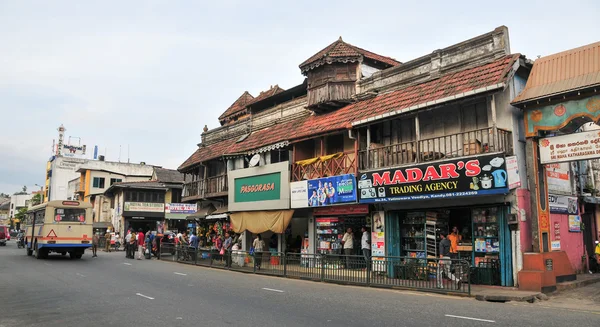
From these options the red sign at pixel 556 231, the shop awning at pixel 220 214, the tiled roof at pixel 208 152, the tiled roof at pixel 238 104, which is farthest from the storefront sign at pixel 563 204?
the tiled roof at pixel 238 104

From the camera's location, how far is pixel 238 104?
32.6 m

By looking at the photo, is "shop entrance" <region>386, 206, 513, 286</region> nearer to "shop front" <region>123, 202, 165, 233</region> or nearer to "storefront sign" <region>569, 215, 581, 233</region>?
"storefront sign" <region>569, 215, 581, 233</region>

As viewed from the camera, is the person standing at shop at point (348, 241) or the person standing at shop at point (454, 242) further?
the person standing at shop at point (348, 241)

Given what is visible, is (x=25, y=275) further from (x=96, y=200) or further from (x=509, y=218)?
(x=96, y=200)

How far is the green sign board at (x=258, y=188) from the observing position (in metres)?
22.6

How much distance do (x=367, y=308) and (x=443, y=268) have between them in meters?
4.24

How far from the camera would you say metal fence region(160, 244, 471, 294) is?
43.7ft

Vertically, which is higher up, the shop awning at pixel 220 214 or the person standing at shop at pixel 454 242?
the shop awning at pixel 220 214

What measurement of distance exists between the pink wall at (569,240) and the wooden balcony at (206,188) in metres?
17.4

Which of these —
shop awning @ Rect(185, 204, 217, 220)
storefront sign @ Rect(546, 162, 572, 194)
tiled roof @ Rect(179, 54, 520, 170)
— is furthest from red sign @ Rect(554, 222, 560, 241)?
shop awning @ Rect(185, 204, 217, 220)

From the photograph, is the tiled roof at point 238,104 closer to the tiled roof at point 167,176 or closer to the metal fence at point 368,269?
the metal fence at point 368,269

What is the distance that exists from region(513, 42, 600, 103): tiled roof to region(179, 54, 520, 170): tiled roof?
848mm

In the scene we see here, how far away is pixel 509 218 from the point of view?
13805 mm

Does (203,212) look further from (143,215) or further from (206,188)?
(143,215)
